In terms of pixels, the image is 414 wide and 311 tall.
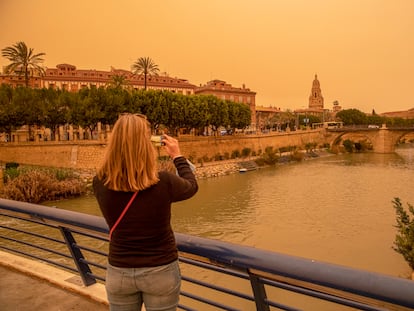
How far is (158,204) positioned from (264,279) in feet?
2.44

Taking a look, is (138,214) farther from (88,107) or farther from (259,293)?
(88,107)

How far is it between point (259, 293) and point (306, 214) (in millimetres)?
20148

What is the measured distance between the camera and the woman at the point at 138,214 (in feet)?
6.35

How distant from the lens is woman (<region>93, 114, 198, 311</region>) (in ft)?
6.35

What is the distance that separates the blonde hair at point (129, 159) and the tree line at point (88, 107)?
1135 inches

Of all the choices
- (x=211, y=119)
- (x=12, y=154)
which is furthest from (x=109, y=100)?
(x=211, y=119)

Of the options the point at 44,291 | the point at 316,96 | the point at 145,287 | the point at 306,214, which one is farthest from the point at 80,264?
the point at 316,96

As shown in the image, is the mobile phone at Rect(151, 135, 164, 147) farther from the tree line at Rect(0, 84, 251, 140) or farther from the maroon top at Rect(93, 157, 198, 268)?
the tree line at Rect(0, 84, 251, 140)

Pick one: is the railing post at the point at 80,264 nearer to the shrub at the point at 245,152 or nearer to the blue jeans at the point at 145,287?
the blue jeans at the point at 145,287

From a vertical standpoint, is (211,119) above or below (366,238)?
above

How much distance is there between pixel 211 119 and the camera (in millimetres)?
46438

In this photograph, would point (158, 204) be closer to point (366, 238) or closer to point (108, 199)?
point (108, 199)

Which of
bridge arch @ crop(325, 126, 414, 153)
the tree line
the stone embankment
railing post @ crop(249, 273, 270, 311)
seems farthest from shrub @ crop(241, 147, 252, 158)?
railing post @ crop(249, 273, 270, 311)

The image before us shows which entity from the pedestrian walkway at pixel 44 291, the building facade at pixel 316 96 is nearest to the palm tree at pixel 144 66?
the pedestrian walkway at pixel 44 291
